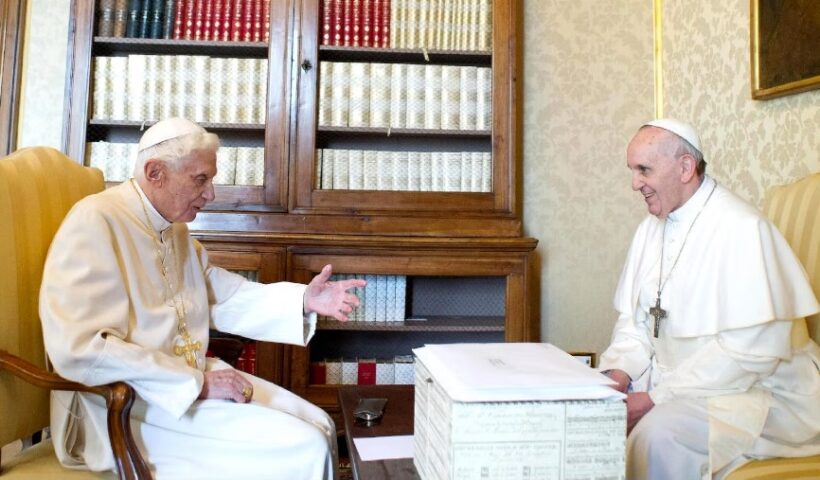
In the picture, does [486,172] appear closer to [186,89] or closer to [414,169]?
[414,169]

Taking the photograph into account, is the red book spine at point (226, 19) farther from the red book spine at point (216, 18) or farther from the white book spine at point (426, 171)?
the white book spine at point (426, 171)

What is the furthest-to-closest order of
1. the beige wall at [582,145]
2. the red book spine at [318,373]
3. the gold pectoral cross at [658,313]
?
the beige wall at [582,145] < the red book spine at [318,373] < the gold pectoral cross at [658,313]

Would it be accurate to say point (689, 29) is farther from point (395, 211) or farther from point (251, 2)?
point (251, 2)

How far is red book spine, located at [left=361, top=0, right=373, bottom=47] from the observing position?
3195 mm

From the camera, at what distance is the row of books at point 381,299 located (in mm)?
3211

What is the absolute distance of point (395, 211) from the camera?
3.14m

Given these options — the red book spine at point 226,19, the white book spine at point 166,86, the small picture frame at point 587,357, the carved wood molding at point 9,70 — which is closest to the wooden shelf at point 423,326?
the small picture frame at point 587,357

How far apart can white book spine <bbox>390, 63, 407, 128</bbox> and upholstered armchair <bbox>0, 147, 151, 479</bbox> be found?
163 centimetres

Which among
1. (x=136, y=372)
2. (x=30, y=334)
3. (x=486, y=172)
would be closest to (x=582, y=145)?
(x=486, y=172)

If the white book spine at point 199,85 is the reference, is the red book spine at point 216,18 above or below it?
A: above

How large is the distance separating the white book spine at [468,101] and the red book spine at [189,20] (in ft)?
4.47

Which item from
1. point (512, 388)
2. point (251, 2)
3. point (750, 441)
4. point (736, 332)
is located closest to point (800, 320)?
point (736, 332)

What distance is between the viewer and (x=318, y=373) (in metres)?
3.12

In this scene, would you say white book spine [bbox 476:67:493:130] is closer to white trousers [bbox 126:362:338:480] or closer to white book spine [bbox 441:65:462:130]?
white book spine [bbox 441:65:462:130]
